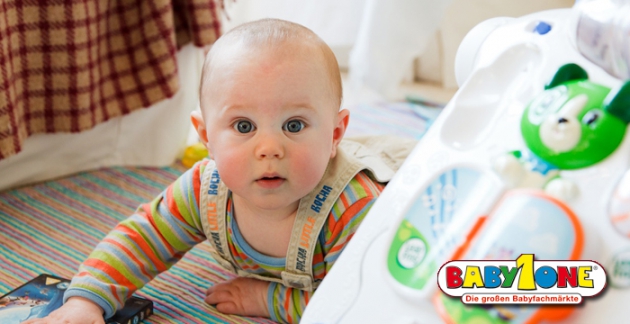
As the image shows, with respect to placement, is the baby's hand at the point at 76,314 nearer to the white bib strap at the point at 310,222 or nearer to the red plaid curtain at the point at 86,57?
the white bib strap at the point at 310,222

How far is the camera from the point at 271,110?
74 centimetres

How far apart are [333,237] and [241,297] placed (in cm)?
16

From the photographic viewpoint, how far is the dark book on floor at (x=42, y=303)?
827 mm

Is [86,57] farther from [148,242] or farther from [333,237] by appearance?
[333,237]

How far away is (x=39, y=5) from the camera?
1.09 meters

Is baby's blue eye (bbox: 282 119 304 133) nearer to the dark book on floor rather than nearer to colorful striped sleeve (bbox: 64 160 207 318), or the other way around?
colorful striped sleeve (bbox: 64 160 207 318)

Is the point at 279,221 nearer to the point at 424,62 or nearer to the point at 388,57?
the point at 388,57

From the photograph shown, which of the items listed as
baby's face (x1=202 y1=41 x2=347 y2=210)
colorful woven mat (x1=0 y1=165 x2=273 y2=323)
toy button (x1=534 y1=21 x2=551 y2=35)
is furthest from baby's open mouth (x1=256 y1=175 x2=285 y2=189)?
toy button (x1=534 y1=21 x2=551 y2=35)

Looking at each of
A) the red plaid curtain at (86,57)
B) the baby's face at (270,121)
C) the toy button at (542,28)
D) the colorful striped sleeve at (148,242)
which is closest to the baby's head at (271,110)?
the baby's face at (270,121)

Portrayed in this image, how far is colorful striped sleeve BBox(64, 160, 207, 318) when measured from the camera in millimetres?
856

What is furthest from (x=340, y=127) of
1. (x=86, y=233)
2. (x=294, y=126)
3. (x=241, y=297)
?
(x=86, y=233)

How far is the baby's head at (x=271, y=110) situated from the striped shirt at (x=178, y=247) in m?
0.08

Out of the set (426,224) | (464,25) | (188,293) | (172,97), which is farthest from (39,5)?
(464,25)

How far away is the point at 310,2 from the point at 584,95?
1393mm
